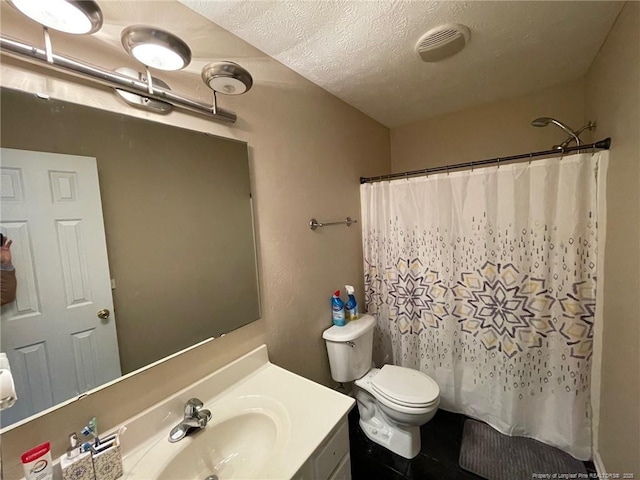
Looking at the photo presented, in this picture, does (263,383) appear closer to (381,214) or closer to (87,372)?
(87,372)

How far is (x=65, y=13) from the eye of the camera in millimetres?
629

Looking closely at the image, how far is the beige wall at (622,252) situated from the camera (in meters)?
1.01

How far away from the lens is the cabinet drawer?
884 mm

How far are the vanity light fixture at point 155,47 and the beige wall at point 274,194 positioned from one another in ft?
0.54

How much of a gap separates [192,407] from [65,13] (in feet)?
3.94

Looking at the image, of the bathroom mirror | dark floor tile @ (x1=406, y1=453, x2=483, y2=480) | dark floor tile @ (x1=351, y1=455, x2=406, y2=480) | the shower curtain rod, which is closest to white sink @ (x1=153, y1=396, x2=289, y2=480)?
the bathroom mirror

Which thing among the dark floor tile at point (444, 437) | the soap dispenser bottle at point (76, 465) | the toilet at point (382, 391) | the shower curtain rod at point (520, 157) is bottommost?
the dark floor tile at point (444, 437)

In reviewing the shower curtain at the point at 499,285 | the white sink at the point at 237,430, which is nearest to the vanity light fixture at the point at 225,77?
the white sink at the point at 237,430

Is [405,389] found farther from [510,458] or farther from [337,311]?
[510,458]

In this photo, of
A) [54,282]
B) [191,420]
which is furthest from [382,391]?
[54,282]

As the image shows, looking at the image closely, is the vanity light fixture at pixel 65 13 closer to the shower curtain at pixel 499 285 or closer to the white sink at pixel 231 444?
the white sink at pixel 231 444

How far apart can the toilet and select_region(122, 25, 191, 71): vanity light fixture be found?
151 cm

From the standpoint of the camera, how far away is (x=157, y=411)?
923mm

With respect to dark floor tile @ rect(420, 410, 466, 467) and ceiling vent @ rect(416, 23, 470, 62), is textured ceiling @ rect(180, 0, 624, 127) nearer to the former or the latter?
ceiling vent @ rect(416, 23, 470, 62)
